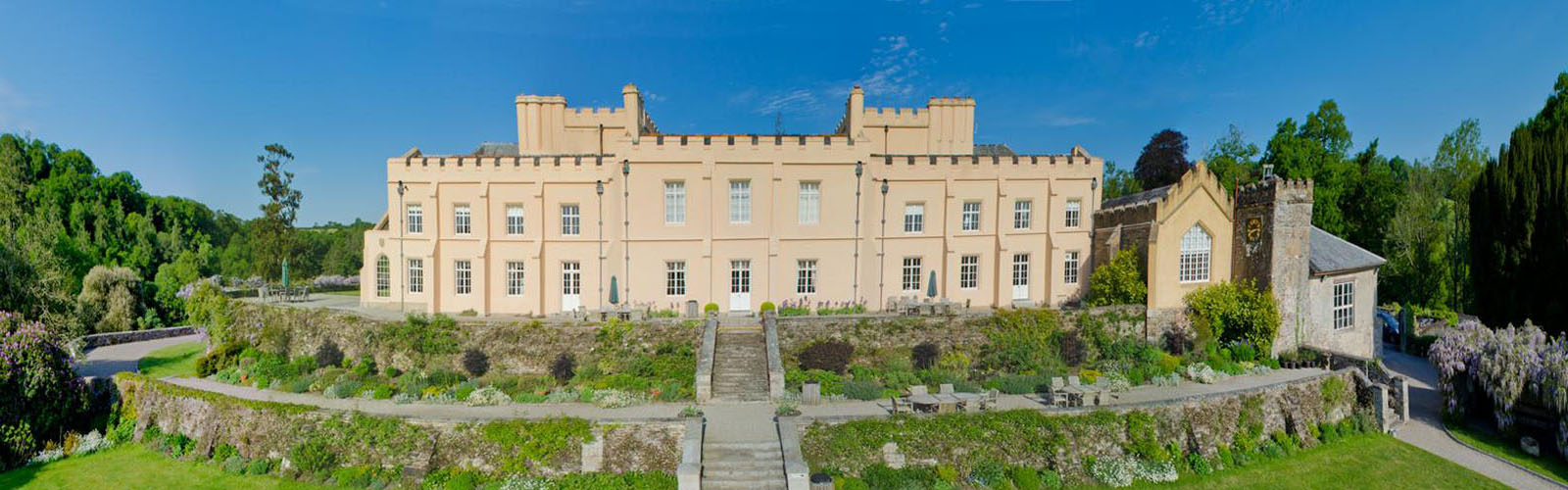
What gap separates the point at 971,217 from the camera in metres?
25.9

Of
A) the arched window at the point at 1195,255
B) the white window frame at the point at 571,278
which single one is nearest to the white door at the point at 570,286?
the white window frame at the point at 571,278

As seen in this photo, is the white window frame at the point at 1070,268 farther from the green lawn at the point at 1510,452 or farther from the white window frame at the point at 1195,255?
the green lawn at the point at 1510,452

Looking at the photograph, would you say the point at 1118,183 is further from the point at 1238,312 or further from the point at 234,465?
the point at 234,465

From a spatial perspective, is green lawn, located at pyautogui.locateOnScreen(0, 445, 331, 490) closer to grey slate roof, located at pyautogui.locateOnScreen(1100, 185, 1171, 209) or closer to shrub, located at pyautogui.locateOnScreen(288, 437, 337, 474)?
shrub, located at pyautogui.locateOnScreen(288, 437, 337, 474)

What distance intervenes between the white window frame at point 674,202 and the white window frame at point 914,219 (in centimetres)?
899

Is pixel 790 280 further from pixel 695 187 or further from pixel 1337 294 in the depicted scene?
pixel 1337 294

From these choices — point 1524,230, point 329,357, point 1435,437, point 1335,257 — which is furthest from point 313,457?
point 1524,230

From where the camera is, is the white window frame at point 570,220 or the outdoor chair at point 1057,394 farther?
the white window frame at point 570,220

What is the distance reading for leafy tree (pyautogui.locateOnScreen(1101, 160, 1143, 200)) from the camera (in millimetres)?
50431

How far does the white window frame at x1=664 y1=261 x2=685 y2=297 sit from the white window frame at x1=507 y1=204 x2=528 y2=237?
597 centimetres

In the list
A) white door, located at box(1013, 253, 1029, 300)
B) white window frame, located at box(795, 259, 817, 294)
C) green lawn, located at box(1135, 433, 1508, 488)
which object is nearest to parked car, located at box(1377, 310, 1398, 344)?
white door, located at box(1013, 253, 1029, 300)

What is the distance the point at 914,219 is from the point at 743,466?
15.0 metres

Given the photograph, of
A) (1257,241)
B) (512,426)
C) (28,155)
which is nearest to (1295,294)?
(1257,241)

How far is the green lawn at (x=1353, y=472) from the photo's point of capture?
14.0 meters
